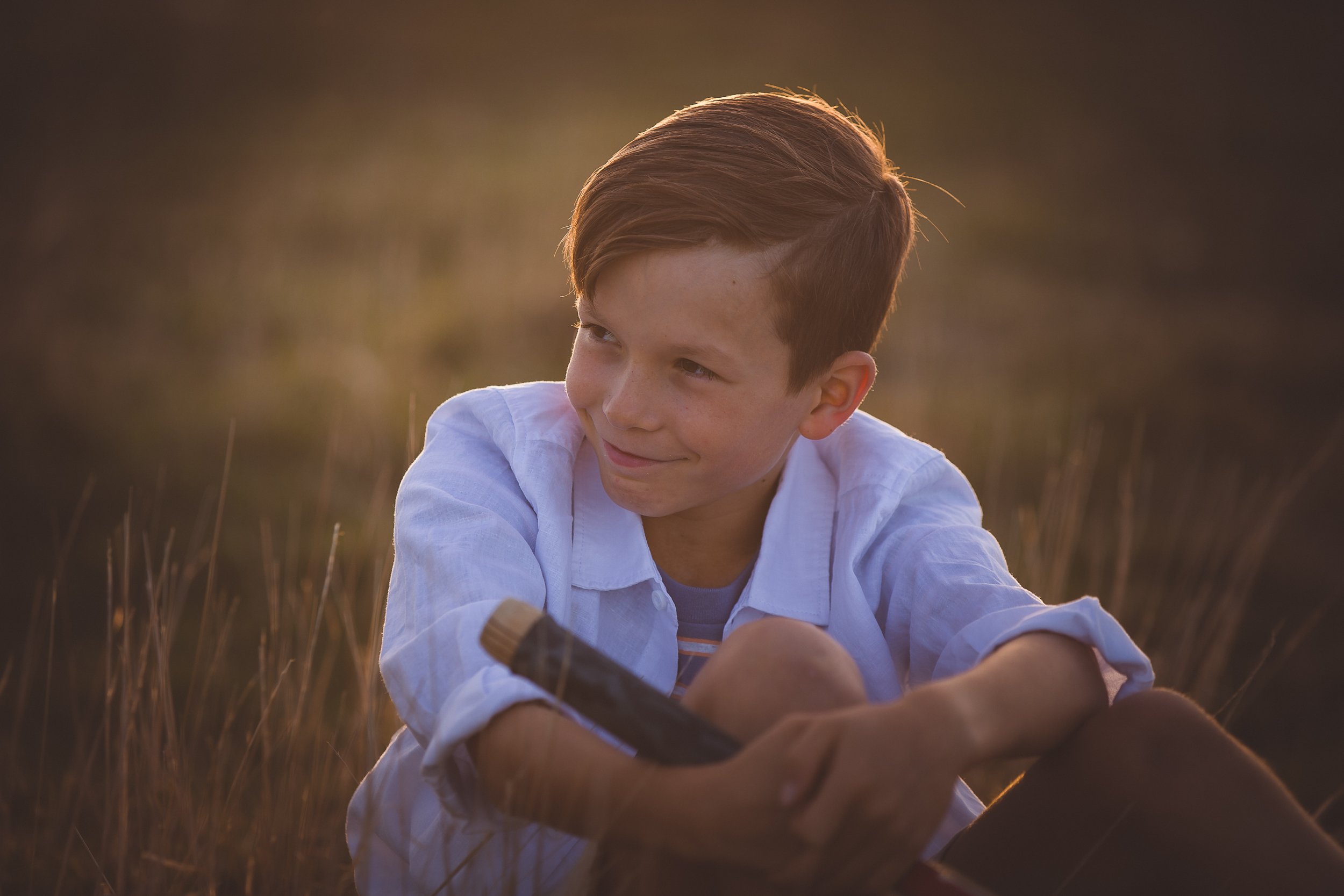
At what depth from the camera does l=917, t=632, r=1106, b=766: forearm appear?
131cm

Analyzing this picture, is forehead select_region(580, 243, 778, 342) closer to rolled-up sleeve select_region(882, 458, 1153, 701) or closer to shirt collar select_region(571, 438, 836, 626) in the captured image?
shirt collar select_region(571, 438, 836, 626)

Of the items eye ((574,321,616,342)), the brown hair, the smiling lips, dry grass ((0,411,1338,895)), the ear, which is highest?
the brown hair

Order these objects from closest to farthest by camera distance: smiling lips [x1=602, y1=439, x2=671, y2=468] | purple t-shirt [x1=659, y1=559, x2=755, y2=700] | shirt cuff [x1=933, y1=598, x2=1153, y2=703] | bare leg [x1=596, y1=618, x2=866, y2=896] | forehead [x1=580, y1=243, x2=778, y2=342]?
bare leg [x1=596, y1=618, x2=866, y2=896], shirt cuff [x1=933, y1=598, x2=1153, y2=703], forehead [x1=580, y1=243, x2=778, y2=342], smiling lips [x1=602, y1=439, x2=671, y2=468], purple t-shirt [x1=659, y1=559, x2=755, y2=700]

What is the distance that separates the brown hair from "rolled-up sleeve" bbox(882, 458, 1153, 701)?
0.31 meters

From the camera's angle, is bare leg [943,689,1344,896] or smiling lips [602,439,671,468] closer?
bare leg [943,689,1344,896]

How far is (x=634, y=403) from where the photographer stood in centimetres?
165

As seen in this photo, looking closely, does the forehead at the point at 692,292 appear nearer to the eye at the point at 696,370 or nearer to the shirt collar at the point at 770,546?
the eye at the point at 696,370

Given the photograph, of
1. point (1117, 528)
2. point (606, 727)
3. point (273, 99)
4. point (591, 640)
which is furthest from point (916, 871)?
point (273, 99)

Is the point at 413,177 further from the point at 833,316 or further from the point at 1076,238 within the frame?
the point at 833,316

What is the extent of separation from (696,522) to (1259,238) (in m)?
8.14

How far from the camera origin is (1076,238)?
332 inches

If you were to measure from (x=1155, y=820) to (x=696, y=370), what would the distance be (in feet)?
2.98

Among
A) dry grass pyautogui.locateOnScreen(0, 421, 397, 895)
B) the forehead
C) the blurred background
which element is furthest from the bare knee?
the blurred background

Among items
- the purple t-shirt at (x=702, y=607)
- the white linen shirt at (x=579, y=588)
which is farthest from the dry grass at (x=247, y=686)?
the purple t-shirt at (x=702, y=607)
